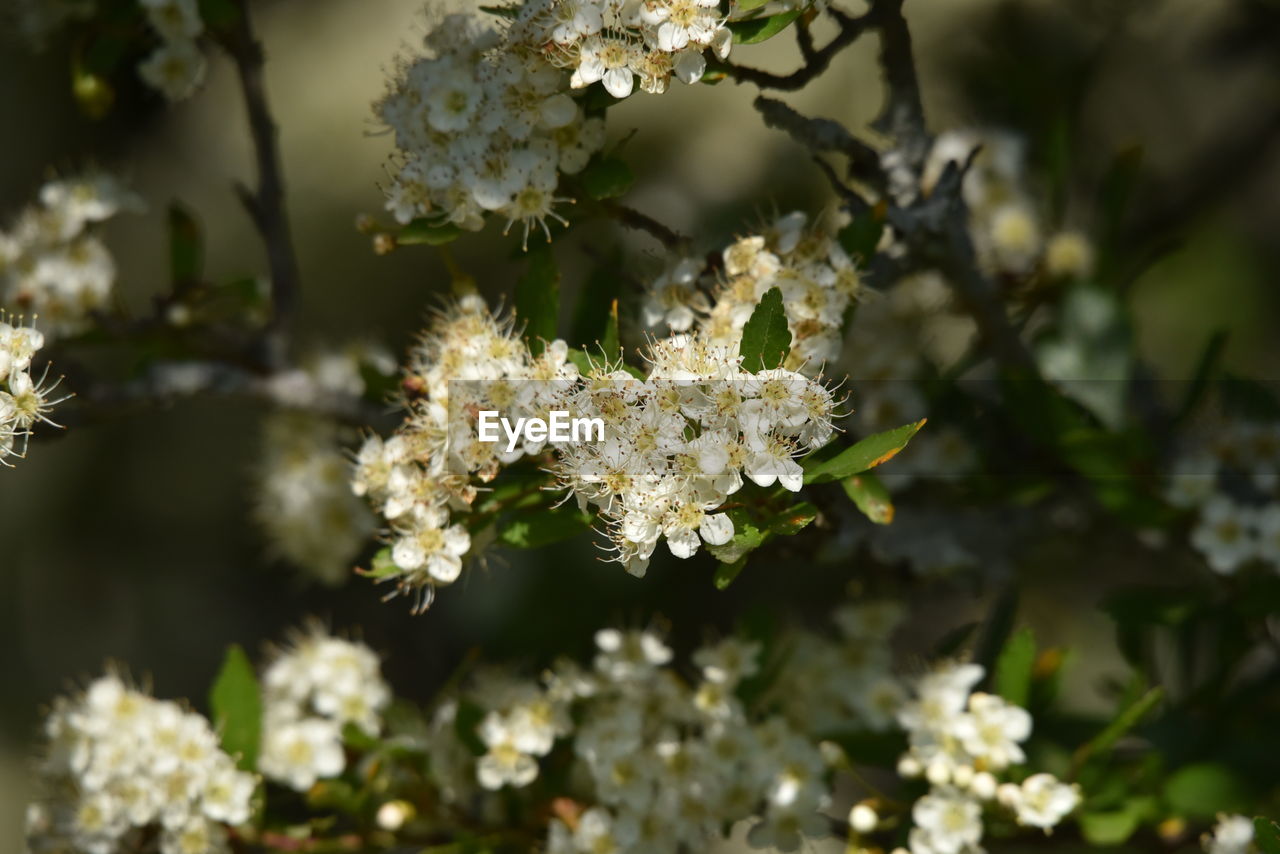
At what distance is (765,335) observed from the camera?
1221 millimetres

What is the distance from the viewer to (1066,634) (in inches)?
114

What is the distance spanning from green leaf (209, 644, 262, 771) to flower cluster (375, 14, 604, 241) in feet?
2.56

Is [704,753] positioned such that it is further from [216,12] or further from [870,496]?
[216,12]

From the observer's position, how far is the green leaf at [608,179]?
1.39m

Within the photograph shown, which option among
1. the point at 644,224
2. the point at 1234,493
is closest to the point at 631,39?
the point at 644,224

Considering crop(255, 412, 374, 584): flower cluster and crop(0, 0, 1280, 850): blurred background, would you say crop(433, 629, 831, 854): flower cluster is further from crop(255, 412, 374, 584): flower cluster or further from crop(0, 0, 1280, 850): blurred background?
crop(0, 0, 1280, 850): blurred background

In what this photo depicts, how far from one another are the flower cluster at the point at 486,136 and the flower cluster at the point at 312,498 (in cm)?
84

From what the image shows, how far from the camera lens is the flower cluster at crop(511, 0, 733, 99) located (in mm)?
1246

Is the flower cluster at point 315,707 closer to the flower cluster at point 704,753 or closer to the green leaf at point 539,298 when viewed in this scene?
the flower cluster at point 704,753

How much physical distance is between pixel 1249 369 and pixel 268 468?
219 centimetres

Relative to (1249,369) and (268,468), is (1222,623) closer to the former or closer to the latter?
(1249,369)

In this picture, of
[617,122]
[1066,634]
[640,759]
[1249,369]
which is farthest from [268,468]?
[1249,369]

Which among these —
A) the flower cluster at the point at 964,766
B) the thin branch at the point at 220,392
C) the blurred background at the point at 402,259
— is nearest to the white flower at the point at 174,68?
the thin branch at the point at 220,392

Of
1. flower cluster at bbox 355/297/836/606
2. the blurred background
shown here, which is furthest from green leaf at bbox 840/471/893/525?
the blurred background
